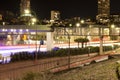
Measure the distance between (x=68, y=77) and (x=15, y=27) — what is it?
31.3m

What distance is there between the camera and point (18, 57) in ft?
91.1

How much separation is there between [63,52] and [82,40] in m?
10.3

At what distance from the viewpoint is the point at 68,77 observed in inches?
490

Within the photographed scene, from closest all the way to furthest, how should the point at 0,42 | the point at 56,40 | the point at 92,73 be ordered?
the point at 92,73 < the point at 0,42 < the point at 56,40

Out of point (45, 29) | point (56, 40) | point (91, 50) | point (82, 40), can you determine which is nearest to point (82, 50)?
point (91, 50)

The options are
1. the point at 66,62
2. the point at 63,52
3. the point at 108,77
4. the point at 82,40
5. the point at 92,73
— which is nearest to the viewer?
the point at 108,77

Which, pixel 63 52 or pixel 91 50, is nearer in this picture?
→ pixel 63 52

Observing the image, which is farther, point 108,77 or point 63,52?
point 63,52

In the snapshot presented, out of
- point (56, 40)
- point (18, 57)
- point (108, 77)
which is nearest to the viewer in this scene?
Answer: point (108, 77)

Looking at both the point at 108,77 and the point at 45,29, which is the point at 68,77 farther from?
the point at 45,29

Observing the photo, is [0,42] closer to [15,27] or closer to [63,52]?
[15,27]

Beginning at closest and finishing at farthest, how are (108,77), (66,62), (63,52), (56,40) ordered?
(108,77), (66,62), (63,52), (56,40)

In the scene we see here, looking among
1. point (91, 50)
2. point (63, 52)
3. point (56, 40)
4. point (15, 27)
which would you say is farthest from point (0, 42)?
point (56, 40)

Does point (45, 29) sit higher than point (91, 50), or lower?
higher
